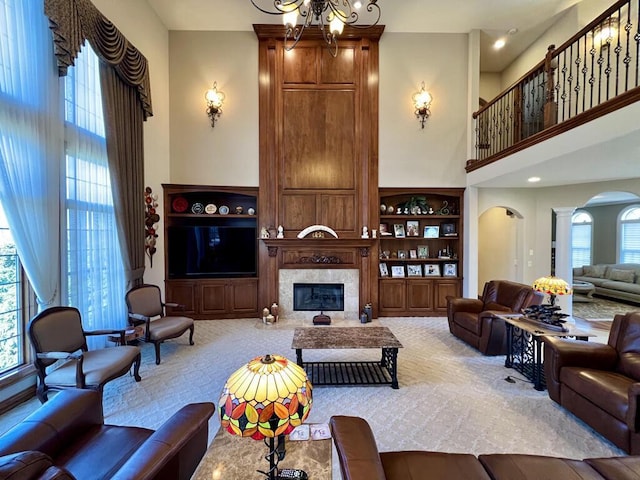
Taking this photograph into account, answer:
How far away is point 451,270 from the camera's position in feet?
19.8

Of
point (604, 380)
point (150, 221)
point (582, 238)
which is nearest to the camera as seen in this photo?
point (604, 380)

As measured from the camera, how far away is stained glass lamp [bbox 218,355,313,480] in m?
1.01

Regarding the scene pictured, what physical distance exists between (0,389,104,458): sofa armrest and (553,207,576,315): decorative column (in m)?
7.33

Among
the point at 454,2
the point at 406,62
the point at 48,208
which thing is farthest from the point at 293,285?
the point at 454,2

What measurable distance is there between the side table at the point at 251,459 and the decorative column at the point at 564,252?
20.9ft

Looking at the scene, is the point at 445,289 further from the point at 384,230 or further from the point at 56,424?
the point at 56,424

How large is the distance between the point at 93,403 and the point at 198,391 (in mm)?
1411

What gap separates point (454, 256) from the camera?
19.9 ft

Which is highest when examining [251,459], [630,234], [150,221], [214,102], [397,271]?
[214,102]

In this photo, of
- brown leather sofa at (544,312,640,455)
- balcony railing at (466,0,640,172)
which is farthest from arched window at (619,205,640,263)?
brown leather sofa at (544,312,640,455)

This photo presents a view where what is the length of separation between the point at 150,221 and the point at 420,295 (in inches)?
210

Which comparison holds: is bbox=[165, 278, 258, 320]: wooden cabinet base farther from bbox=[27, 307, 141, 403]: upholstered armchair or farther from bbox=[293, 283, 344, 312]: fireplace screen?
bbox=[27, 307, 141, 403]: upholstered armchair

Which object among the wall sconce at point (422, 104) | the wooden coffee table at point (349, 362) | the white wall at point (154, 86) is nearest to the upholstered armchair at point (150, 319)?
the white wall at point (154, 86)

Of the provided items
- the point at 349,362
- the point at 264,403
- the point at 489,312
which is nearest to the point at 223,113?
the point at 349,362
